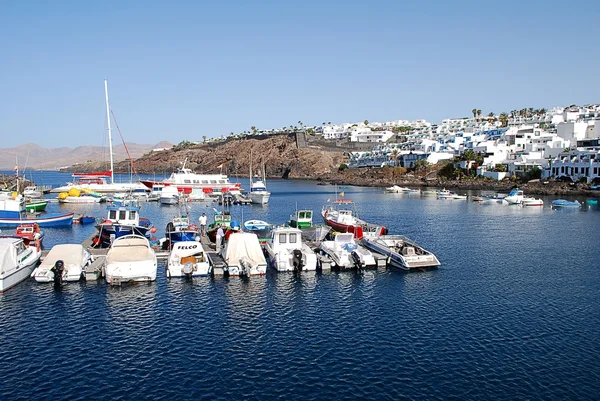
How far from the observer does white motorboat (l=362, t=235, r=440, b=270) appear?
39.5 meters

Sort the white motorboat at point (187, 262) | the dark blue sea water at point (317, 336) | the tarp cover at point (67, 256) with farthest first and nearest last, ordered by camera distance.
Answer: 1. the white motorboat at point (187, 262)
2. the tarp cover at point (67, 256)
3. the dark blue sea water at point (317, 336)

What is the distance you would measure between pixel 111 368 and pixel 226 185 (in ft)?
326

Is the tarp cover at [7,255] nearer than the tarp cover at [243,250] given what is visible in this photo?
Yes

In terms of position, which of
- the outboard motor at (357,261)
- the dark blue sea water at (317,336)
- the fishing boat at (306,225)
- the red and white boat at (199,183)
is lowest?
the dark blue sea water at (317,336)

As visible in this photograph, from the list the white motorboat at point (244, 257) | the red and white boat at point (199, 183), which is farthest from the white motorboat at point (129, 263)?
the red and white boat at point (199, 183)

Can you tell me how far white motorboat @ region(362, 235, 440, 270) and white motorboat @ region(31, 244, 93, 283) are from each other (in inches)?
911

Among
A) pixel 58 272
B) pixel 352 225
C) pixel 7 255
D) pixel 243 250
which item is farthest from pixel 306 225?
Result: pixel 7 255

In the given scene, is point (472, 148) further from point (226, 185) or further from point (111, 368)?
point (111, 368)

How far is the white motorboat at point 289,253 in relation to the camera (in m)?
38.7

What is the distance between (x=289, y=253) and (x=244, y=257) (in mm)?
3569

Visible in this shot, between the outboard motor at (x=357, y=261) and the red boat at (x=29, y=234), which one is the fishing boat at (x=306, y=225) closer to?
the outboard motor at (x=357, y=261)

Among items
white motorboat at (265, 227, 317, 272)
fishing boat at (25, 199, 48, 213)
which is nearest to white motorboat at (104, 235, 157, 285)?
white motorboat at (265, 227, 317, 272)

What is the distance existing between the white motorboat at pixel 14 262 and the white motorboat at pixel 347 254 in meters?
22.2

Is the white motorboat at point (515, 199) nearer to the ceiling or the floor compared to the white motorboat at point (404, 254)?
nearer to the ceiling
